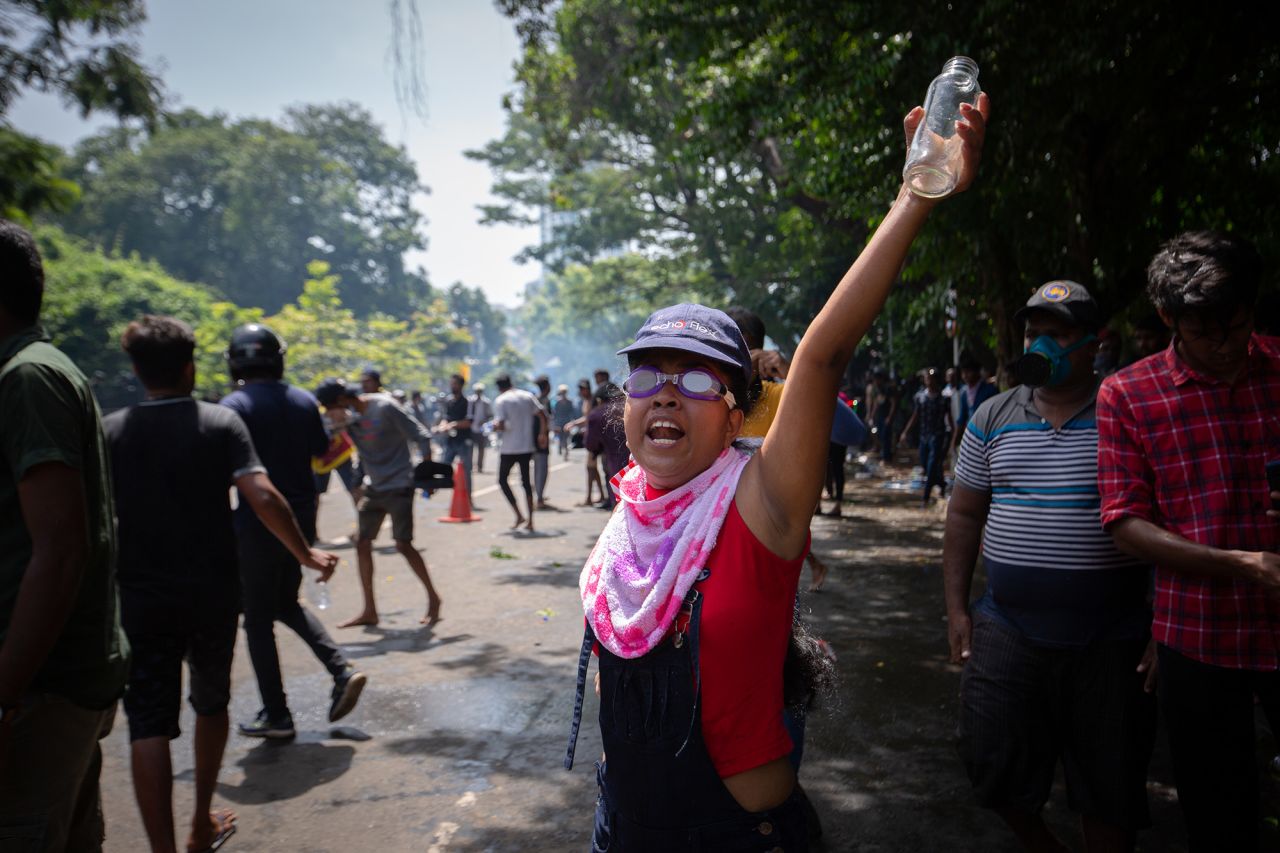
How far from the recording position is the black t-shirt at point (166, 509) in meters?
3.58

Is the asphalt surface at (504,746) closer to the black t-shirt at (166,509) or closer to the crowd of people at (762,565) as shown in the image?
the crowd of people at (762,565)

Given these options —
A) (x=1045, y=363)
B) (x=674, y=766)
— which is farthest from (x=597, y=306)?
(x=674, y=766)

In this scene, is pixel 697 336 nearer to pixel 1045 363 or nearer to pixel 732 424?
pixel 732 424

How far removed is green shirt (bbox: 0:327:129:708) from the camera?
217cm

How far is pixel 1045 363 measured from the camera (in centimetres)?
299

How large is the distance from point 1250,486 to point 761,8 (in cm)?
687

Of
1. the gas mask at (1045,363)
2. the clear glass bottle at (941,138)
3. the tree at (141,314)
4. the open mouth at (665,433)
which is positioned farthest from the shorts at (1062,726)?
the tree at (141,314)

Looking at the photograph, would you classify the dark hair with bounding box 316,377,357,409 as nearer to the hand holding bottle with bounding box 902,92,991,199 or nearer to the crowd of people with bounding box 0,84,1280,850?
the crowd of people with bounding box 0,84,1280,850

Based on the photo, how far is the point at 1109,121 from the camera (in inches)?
294

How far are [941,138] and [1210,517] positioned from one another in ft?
4.94

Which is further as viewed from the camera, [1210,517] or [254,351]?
[254,351]

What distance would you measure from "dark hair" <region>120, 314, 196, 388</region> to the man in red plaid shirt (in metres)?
3.20

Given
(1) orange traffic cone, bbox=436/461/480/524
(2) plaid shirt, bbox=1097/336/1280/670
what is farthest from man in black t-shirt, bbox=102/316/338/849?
(1) orange traffic cone, bbox=436/461/480/524

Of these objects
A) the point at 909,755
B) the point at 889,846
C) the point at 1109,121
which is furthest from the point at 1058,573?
the point at 1109,121
